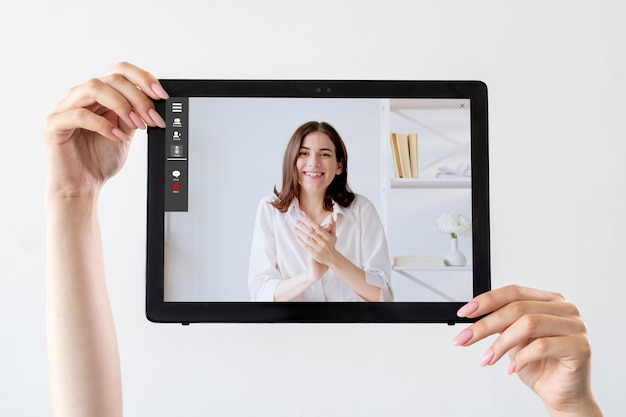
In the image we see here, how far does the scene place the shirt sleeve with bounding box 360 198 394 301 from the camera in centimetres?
102

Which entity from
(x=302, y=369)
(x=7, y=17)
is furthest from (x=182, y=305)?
(x=7, y=17)

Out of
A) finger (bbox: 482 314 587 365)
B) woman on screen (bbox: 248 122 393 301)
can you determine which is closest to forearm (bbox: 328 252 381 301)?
woman on screen (bbox: 248 122 393 301)

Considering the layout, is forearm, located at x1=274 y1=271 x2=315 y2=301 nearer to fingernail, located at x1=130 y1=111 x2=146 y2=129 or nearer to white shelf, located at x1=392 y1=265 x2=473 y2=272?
white shelf, located at x1=392 y1=265 x2=473 y2=272

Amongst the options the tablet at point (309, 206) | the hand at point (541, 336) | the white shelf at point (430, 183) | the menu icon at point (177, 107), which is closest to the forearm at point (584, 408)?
the hand at point (541, 336)

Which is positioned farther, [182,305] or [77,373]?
[182,305]

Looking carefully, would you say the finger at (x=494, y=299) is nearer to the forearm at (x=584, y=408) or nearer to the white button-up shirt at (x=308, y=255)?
the forearm at (x=584, y=408)

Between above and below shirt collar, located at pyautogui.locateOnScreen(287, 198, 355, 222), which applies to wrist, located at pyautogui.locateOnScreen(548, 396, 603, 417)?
below

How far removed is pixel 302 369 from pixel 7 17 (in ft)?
3.76

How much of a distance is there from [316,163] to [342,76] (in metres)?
0.45

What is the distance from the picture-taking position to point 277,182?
1044mm

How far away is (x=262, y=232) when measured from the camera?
1051 mm

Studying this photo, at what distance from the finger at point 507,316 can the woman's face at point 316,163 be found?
1.32 feet

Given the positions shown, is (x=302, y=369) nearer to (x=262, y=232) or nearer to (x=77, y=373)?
(x=262, y=232)

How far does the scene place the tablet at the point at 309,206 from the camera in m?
1.00
